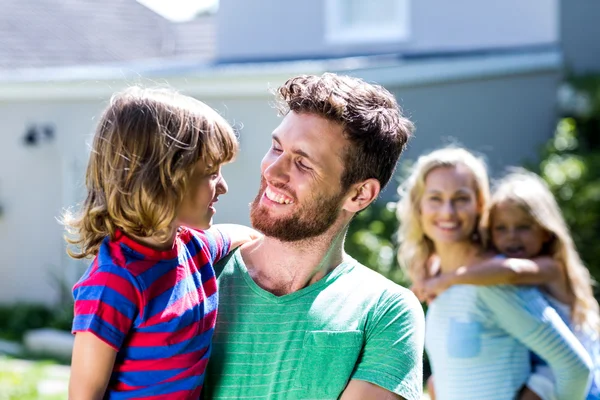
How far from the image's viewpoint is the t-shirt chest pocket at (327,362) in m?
2.38

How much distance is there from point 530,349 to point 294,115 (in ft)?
5.61

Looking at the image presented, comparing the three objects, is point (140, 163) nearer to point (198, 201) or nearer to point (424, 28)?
point (198, 201)

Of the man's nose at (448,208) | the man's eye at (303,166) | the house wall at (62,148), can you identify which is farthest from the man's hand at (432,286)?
the house wall at (62,148)

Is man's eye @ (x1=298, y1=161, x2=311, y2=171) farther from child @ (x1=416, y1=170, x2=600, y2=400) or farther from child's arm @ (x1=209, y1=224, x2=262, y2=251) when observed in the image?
child @ (x1=416, y1=170, x2=600, y2=400)

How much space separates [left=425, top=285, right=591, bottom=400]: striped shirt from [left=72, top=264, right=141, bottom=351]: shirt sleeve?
186 cm

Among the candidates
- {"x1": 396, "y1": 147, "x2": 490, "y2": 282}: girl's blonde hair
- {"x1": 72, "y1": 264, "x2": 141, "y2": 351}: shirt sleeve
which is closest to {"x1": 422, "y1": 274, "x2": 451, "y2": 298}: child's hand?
{"x1": 396, "y1": 147, "x2": 490, "y2": 282}: girl's blonde hair

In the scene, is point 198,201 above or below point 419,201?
above

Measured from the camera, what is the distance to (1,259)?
11109mm

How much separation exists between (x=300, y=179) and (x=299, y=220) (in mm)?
110

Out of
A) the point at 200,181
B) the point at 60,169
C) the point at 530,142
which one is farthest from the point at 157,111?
the point at 530,142

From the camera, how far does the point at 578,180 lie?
862 cm

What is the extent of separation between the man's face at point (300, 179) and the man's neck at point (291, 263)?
0.04m

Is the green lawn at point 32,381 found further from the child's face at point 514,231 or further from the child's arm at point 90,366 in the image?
the child's arm at point 90,366

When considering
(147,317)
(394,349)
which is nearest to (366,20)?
(394,349)
